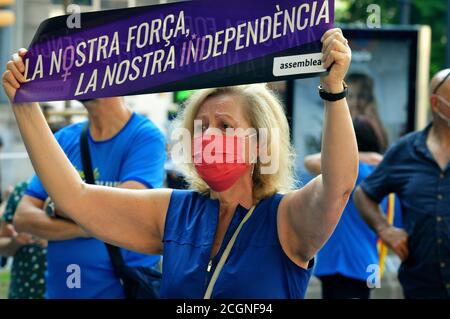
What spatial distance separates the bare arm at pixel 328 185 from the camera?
229 cm

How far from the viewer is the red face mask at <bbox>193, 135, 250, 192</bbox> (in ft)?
8.64

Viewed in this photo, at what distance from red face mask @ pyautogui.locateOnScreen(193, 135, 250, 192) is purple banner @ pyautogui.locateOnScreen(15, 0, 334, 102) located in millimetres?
195

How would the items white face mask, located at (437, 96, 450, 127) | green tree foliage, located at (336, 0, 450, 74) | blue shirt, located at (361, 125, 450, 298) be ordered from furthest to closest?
green tree foliage, located at (336, 0, 450, 74) → white face mask, located at (437, 96, 450, 127) → blue shirt, located at (361, 125, 450, 298)

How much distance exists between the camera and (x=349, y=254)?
539 cm

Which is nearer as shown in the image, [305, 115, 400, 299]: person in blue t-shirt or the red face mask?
the red face mask

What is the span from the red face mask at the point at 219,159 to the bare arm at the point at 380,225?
199cm

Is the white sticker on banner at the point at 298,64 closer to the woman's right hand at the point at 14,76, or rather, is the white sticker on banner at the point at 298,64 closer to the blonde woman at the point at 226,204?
the blonde woman at the point at 226,204

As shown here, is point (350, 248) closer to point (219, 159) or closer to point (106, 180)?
point (106, 180)

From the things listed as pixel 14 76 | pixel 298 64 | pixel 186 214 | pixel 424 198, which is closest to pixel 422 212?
pixel 424 198

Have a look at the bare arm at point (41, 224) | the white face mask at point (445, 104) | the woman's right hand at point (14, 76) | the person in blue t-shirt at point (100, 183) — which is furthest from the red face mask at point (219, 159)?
the white face mask at point (445, 104)

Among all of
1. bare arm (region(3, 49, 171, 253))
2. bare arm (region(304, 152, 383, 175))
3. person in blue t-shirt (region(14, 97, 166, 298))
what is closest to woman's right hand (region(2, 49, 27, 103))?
bare arm (region(3, 49, 171, 253))

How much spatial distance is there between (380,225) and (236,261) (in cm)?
233

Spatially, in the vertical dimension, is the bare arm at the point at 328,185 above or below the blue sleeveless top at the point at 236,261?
above

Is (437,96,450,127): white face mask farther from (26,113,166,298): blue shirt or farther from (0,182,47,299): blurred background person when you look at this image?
(0,182,47,299): blurred background person
